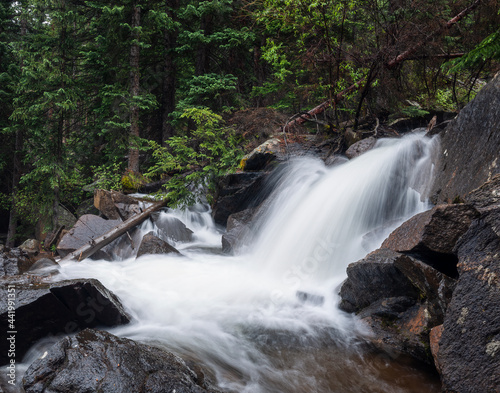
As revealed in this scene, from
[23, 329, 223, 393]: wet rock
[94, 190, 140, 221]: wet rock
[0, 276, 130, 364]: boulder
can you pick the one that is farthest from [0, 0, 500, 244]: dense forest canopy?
[23, 329, 223, 393]: wet rock

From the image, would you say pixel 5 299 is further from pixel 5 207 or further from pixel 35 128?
pixel 5 207

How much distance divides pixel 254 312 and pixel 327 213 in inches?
109

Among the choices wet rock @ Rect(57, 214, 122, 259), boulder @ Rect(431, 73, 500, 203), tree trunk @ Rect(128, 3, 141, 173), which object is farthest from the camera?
tree trunk @ Rect(128, 3, 141, 173)

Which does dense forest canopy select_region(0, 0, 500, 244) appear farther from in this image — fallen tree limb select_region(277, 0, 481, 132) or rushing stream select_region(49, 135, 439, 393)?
rushing stream select_region(49, 135, 439, 393)

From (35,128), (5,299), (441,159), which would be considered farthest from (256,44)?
(5,299)

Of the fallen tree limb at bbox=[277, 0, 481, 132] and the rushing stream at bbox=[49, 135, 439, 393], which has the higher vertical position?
the fallen tree limb at bbox=[277, 0, 481, 132]

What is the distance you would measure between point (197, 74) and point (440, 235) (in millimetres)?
11344

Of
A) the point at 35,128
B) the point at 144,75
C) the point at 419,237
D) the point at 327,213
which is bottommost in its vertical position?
the point at 327,213

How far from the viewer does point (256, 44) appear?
13.5 m

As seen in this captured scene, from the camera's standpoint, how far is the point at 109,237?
7566mm

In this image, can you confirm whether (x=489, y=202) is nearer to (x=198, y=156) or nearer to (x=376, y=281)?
(x=376, y=281)

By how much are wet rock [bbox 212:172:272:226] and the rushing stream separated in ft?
1.74

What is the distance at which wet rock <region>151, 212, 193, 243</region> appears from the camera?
8617mm

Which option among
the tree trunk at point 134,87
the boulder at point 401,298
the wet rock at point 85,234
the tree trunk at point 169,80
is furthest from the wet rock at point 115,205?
the boulder at point 401,298
